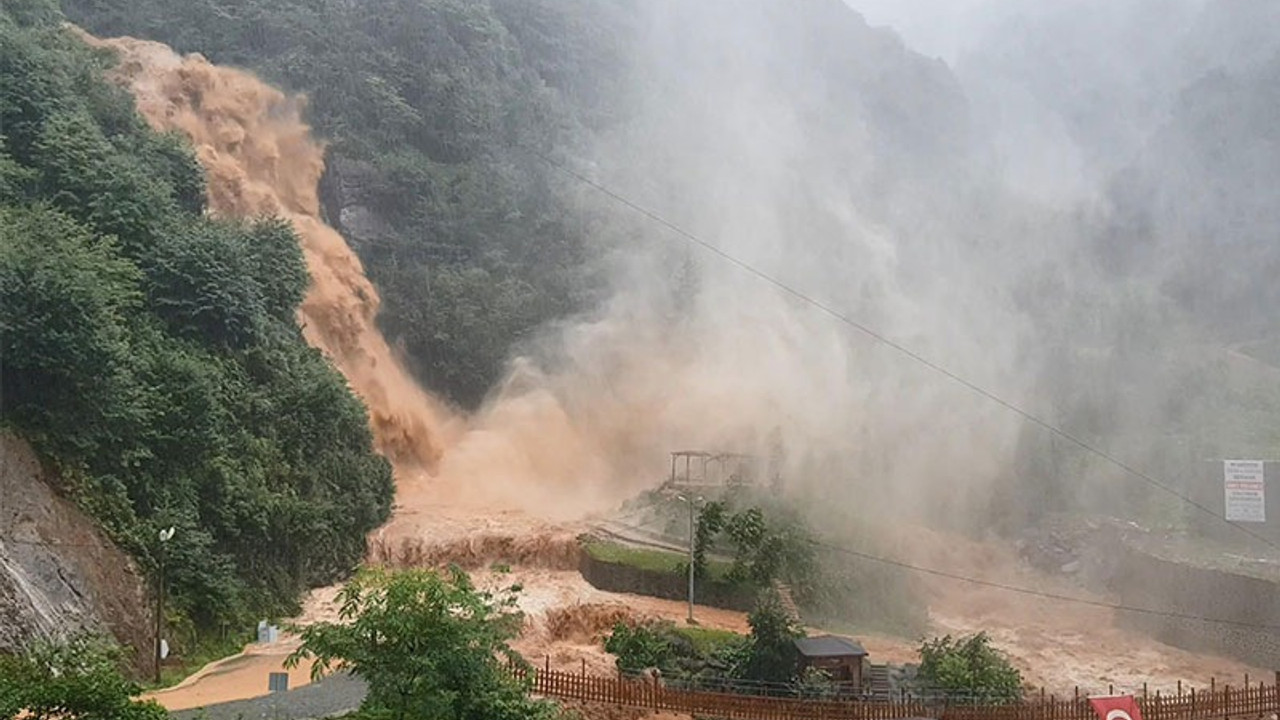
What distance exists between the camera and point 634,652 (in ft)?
89.8

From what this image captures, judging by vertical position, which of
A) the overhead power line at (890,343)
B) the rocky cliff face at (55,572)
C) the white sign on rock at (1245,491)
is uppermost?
the overhead power line at (890,343)

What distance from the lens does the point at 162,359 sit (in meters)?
29.3

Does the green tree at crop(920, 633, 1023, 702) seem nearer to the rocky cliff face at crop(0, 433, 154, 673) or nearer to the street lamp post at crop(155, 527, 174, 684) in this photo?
the street lamp post at crop(155, 527, 174, 684)

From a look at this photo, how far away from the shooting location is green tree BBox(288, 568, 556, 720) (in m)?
16.4

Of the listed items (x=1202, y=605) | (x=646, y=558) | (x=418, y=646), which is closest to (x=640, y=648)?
(x=646, y=558)

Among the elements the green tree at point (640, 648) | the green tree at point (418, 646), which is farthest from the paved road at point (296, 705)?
the green tree at point (640, 648)

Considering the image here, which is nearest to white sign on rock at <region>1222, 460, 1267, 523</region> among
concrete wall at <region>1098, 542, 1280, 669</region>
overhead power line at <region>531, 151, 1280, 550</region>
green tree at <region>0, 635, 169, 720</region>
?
overhead power line at <region>531, 151, 1280, 550</region>

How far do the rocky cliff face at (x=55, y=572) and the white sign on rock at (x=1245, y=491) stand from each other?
1502 inches

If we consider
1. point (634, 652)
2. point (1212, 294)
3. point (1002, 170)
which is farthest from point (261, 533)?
point (1002, 170)

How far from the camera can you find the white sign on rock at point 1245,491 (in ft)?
137

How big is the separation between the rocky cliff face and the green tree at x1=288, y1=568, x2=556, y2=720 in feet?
23.7

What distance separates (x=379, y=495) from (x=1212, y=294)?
171 feet

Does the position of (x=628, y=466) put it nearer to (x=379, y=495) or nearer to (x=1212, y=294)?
(x=379, y=495)

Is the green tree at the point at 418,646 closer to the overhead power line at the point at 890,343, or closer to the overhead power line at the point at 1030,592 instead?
the overhead power line at the point at 1030,592
